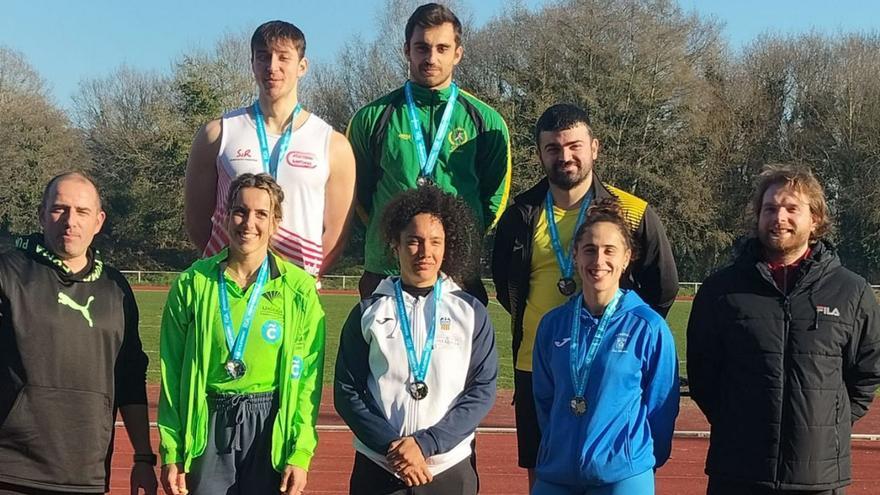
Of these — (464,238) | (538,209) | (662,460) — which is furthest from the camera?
(538,209)

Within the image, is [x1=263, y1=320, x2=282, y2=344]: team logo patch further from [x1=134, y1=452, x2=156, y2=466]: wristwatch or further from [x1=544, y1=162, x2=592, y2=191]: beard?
[x1=544, y1=162, x2=592, y2=191]: beard

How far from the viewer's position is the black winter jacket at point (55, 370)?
13.1 feet

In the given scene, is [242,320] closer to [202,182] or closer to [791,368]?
[202,182]

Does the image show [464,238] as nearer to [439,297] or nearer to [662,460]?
[439,297]

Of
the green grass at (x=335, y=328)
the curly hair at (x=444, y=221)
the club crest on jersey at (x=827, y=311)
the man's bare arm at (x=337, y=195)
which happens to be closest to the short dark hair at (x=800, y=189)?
the club crest on jersey at (x=827, y=311)

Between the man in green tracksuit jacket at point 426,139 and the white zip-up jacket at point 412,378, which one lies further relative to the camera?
the man in green tracksuit jacket at point 426,139

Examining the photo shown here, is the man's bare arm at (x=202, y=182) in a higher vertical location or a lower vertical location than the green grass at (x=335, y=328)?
higher

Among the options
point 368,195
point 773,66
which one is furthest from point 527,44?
point 368,195

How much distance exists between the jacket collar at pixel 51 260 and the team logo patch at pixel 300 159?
96 centimetres

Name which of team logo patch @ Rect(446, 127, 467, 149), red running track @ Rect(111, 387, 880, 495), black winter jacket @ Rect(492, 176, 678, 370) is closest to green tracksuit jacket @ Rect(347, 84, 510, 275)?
team logo patch @ Rect(446, 127, 467, 149)

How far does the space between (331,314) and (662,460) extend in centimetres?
2059

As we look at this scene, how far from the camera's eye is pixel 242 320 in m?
3.95

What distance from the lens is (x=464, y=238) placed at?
14.2ft

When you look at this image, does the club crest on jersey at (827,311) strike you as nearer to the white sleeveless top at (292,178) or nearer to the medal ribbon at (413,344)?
A: the medal ribbon at (413,344)
